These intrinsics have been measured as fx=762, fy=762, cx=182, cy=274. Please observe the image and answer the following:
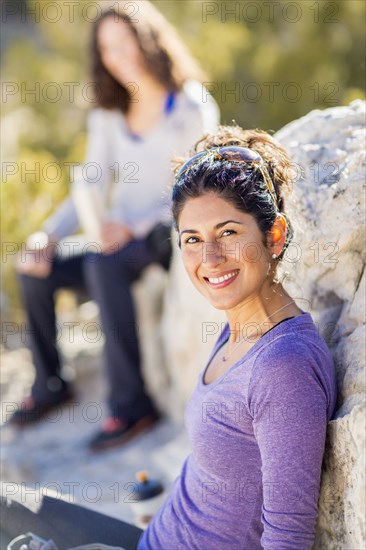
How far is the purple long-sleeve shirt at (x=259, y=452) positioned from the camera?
4.21 ft

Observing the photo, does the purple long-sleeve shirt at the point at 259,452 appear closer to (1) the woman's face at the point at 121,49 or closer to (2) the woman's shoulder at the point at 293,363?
(2) the woman's shoulder at the point at 293,363

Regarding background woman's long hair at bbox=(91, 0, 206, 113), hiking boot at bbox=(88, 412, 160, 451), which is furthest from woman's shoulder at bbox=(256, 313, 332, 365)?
background woman's long hair at bbox=(91, 0, 206, 113)

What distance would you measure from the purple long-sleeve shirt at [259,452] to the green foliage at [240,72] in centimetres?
337

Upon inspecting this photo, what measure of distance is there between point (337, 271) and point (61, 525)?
2.63 ft

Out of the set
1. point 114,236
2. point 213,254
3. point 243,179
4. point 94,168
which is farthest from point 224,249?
point 94,168

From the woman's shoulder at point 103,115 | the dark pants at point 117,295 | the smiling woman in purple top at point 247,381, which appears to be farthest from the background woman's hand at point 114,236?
the smiling woman in purple top at point 247,381

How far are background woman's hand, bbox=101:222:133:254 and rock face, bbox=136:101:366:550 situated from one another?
1.16 meters

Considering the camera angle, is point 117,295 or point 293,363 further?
point 117,295

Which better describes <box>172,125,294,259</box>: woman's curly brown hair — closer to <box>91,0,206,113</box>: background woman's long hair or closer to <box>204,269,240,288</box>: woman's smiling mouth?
<box>204,269,240,288</box>: woman's smiling mouth

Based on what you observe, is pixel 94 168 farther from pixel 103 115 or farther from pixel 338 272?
pixel 338 272

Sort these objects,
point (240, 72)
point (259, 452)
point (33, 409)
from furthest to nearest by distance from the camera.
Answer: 1. point (240, 72)
2. point (33, 409)
3. point (259, 452)

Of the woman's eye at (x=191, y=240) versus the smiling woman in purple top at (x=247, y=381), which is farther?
the woman's eye at (x=191, y=240)

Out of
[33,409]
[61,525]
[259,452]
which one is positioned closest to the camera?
[259,452]

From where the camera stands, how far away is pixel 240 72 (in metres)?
6.19
